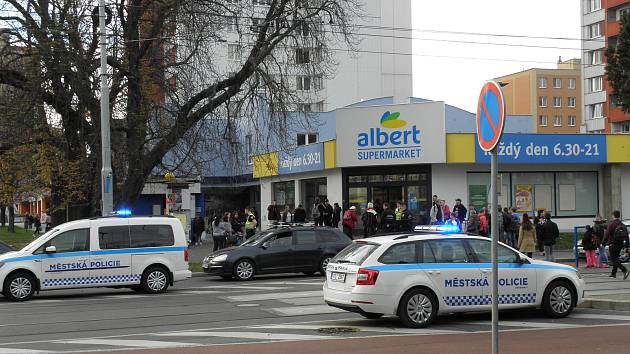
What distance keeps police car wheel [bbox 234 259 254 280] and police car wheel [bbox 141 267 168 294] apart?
9.05 ft

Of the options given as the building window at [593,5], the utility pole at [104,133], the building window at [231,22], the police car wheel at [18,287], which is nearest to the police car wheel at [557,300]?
the police car wheel at [18,287]

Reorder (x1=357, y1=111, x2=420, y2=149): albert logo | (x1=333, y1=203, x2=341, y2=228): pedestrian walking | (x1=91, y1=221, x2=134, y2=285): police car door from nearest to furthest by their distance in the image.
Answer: (x1=91, y1=221, x2=134, y2=285): police car door
(x1=333, y1=203, x2=341, y2=228): pedestrian walking
(x1=357, y1=111, x2=420, y2=149): albert logo

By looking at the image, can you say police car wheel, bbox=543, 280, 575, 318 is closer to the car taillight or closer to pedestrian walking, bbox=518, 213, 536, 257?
the car taillight

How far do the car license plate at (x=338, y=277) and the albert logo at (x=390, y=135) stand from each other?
19723 mm

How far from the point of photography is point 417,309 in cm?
1191

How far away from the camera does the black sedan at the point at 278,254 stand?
2102 cm

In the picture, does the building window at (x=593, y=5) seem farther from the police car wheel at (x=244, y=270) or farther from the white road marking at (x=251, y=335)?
the white road marking at (x=251, y=335)

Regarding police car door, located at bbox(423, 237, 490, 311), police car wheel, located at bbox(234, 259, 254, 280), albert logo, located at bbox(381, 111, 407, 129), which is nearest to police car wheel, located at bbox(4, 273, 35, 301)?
police car wheel, located at bbox(234, 259, 254, 280)

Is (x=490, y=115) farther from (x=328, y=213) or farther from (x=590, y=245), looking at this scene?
(x=328, y=213)

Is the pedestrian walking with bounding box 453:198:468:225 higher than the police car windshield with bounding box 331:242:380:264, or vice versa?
the pedestrian walking with bounding box 453:198:468:225

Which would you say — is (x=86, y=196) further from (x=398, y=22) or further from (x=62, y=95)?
(x=398, y=22)

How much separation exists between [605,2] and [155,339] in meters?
77.3

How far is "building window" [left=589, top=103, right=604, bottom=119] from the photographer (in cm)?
8568

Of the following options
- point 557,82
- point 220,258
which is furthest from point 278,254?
point 557,82
